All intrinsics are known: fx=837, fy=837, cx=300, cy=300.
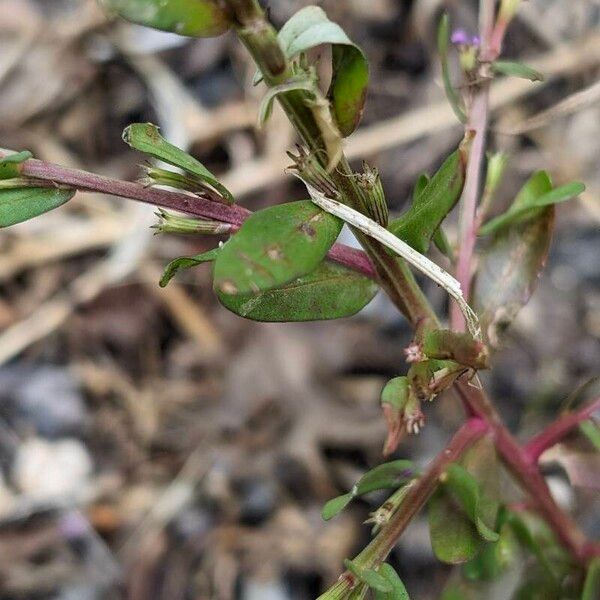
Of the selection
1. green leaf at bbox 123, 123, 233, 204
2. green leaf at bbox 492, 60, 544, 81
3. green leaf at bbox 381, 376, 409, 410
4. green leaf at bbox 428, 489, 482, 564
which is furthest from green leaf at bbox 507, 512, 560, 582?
green leaf at bbox 123, 123, 233, 204

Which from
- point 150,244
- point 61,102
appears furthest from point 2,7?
point 150,244

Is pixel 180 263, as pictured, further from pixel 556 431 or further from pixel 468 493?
pixel 556 431

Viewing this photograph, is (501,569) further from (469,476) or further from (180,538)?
(180,538)

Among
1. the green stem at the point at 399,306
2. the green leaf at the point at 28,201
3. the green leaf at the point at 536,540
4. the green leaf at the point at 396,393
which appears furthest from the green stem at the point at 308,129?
the green leaf at the point at 536,540

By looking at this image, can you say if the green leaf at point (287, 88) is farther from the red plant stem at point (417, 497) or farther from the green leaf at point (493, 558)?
the green leaf at point (493, 558)

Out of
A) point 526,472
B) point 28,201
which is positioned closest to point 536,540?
point 526,472

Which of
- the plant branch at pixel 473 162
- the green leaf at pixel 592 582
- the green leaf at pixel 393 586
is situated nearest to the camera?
the green leaf at pixel 393 586
